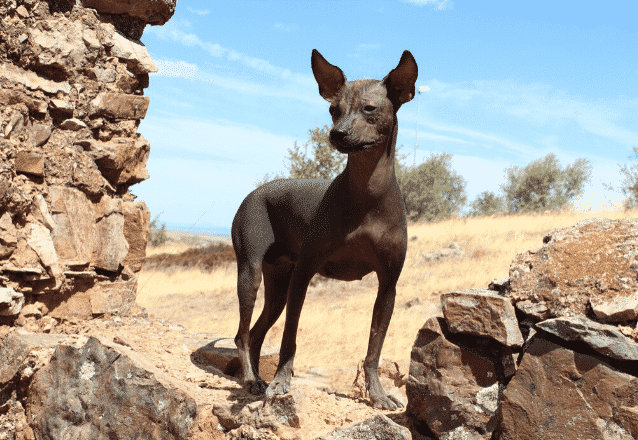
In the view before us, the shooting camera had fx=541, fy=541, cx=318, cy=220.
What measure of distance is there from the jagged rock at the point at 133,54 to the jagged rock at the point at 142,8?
27cm

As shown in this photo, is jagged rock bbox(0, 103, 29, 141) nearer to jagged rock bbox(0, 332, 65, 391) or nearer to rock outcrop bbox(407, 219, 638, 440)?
jagged rock bbox(0, 332, 65, 391)

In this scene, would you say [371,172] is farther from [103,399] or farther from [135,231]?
[135,231]

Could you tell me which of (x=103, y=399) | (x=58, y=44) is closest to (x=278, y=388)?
(x=103, y=399)

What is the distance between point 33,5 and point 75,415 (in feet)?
12.4

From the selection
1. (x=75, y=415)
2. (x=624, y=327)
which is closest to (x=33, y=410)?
(x=75, y=415)

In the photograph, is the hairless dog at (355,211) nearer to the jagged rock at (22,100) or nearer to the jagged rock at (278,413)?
the jagged rock at (278,413)

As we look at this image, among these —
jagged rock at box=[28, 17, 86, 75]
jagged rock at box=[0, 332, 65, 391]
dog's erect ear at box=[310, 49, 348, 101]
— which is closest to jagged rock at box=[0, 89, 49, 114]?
jagged rock at box=[28, 17, 86, 75]

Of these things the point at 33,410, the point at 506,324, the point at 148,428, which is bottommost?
the point at 33,410

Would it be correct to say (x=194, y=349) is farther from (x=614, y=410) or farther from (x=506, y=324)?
(x=614, y=410)

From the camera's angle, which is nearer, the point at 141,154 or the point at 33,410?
the point at 33,410

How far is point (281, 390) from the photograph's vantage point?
341cm

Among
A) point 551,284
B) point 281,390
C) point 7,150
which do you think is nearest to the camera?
point 551,284

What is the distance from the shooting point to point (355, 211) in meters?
3.51

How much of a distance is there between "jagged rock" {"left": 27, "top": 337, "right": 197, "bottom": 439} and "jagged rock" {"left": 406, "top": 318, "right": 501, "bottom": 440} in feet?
5.29
